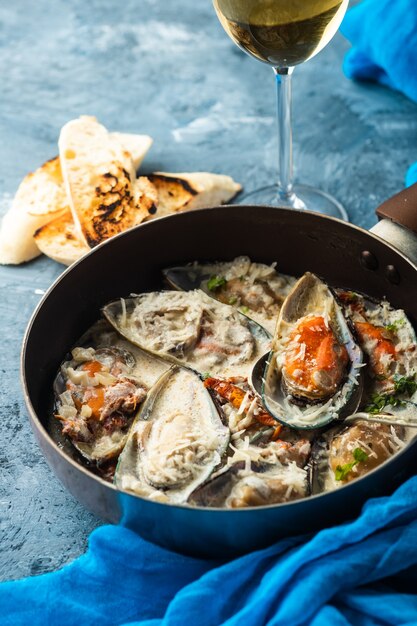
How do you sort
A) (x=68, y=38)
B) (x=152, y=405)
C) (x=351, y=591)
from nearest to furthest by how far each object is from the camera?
(x=351, y=591), (x=152, y=405), (x=68, y=38)

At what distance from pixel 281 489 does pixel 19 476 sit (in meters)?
1.06

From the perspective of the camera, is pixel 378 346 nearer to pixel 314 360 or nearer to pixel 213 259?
pixel 314 360

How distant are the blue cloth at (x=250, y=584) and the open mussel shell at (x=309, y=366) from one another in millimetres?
402

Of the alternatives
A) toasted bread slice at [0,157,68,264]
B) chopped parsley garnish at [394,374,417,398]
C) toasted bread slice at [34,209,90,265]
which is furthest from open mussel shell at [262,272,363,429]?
toasted bread slice at [0,157,68,264]

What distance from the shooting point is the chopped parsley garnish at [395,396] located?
A: 2859mm

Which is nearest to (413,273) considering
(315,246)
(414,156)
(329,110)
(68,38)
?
(315,246)

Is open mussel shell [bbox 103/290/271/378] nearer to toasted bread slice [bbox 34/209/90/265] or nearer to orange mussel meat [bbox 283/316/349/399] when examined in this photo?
orange mussel meat [bbox 283/316/349/399]

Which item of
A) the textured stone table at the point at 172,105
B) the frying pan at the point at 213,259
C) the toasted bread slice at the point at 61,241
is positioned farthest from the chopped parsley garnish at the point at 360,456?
the toasted bread slice at the point at 61,241

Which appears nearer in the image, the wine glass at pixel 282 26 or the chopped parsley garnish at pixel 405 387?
the chopped parsley garnish at pixel 405 387

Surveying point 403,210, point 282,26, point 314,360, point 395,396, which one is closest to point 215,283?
point 314,360

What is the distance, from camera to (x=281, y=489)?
2.55m

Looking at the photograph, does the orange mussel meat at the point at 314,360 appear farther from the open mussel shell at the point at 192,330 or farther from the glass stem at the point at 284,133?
the glass stem at the point at 284,133

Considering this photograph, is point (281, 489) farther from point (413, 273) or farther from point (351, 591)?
point (413, 273)

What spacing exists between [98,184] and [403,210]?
4.62 ft
